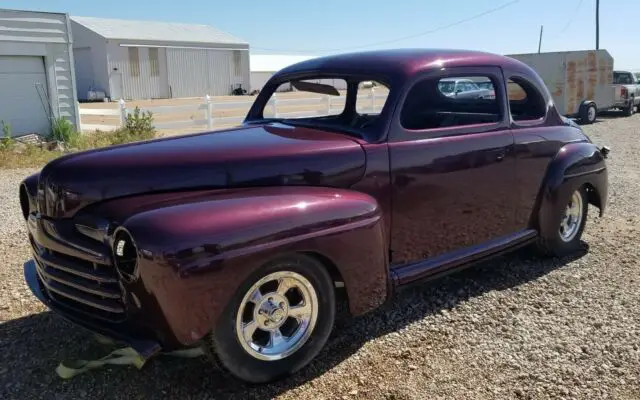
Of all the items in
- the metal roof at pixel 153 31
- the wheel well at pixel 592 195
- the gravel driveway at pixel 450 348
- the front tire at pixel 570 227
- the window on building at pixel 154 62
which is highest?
the metal roof at pixel 153 31

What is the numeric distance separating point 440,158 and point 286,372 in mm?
1734

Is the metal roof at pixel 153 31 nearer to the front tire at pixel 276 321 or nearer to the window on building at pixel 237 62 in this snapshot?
the window on building at pixel 237 62

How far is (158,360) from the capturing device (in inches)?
134

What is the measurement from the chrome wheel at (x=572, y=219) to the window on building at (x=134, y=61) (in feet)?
108

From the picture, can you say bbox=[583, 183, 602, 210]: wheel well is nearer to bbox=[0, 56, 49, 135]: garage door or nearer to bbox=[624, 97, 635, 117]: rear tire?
bbox=[0, 56, 49, 135]: garage door

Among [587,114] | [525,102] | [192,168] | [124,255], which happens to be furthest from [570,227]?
[587,114]

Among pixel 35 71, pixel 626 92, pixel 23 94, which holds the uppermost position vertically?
pixel 35 71

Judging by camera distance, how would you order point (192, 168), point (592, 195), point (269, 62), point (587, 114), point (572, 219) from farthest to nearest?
1. point (269, 62)
2. point (587, 114)
3. point (592, 195)
4. point (572, 219)
5. point (192, 168)

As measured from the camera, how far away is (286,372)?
3119 mm

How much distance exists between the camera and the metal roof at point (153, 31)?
34281mm

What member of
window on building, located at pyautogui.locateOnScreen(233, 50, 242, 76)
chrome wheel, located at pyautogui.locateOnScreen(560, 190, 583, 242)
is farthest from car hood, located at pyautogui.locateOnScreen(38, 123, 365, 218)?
window on building, located at pyautogui.locateOnScreen(233, 50, 242, 76)

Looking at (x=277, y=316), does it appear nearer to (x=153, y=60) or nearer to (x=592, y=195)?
(x=592, y=195)

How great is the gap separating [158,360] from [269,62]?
49431 mm

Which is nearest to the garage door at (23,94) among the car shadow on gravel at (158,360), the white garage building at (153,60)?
the car shadow on gravel at (158,360)
